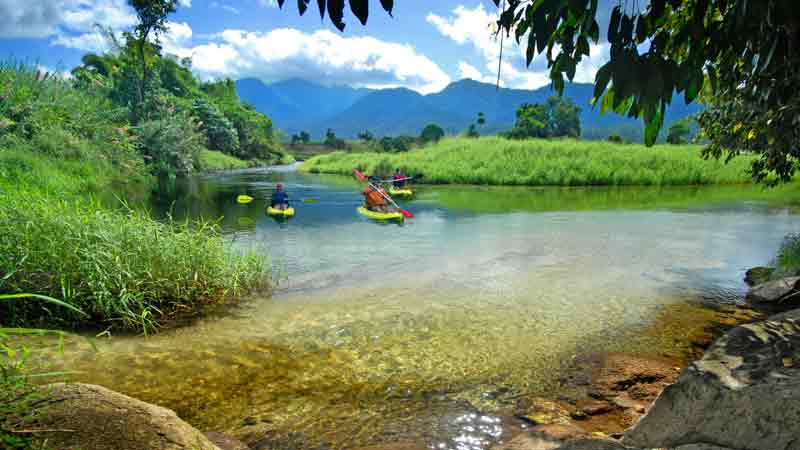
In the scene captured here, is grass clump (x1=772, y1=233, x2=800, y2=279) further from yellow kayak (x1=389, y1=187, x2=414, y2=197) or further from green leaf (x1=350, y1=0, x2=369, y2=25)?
yellow kayak (x1=389, y1=187, x2=414, y2=197)

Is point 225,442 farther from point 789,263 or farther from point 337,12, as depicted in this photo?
point 789,263

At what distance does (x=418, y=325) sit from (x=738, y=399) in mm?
4545

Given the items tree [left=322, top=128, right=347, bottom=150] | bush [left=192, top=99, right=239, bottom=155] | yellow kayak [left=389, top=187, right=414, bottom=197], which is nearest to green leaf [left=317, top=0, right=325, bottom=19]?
yellow kayak [left=389, top=187, right=414, bottom=197]

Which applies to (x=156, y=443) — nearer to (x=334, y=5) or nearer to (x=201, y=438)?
(x=201, y=438)

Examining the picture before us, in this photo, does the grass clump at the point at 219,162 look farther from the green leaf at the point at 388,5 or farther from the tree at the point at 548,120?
the green leaf at the point at 388,5

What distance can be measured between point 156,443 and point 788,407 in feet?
10.3

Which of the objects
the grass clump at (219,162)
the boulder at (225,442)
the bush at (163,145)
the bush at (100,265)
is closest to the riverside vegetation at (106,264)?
the bush at (100,265)

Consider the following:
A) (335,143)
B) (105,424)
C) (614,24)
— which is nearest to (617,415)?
(614,24)

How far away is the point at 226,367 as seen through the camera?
5.34 meters

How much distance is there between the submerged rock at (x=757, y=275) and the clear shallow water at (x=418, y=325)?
0.26m

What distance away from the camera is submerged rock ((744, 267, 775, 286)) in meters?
8.95

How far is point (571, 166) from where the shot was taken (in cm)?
3319

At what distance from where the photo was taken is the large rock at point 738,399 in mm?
2404

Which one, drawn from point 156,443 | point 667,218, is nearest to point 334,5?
point 156,443
